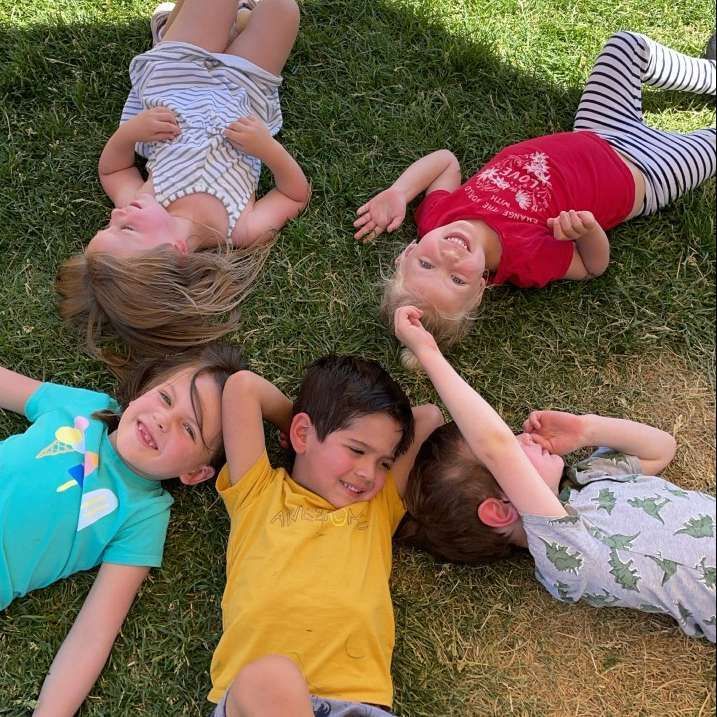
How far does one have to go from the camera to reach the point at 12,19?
11.1 ft

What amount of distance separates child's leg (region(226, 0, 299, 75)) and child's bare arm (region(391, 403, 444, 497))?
5.53 feet

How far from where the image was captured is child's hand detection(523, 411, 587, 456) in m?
2.51

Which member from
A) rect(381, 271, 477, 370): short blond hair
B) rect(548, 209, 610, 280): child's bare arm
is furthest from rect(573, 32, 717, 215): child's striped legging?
rect(381, 271, 477, 370): short blond hair

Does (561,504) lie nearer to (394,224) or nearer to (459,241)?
(459,241)

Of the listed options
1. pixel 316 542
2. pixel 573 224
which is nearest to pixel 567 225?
pixel 573 224

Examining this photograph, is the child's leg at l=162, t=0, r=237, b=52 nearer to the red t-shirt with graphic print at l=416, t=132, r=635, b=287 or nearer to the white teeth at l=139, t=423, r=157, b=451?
the red t-shirt with graphic print at l=416, t=132, r=635, b=287

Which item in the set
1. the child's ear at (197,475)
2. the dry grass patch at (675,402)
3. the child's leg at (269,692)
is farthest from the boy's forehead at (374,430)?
the dry grass patch at (675,402)

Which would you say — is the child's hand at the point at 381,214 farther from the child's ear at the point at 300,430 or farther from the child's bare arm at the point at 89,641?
the child's bare arm at the point at 89,641

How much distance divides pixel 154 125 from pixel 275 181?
1.75 ft

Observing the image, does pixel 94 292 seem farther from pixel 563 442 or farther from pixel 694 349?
pixel 694 349

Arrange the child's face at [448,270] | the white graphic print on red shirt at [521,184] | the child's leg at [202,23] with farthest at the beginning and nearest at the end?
the child's leg at [202,23], the white graphic print on red shirt at [521,184], the child's face at [448,270]

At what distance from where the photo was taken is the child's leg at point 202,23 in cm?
312

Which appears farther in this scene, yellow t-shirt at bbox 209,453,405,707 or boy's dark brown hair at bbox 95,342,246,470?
boy's dark brown hair at bbox 95,342,246,470

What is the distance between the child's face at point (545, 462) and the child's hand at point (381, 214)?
1.05 meters
